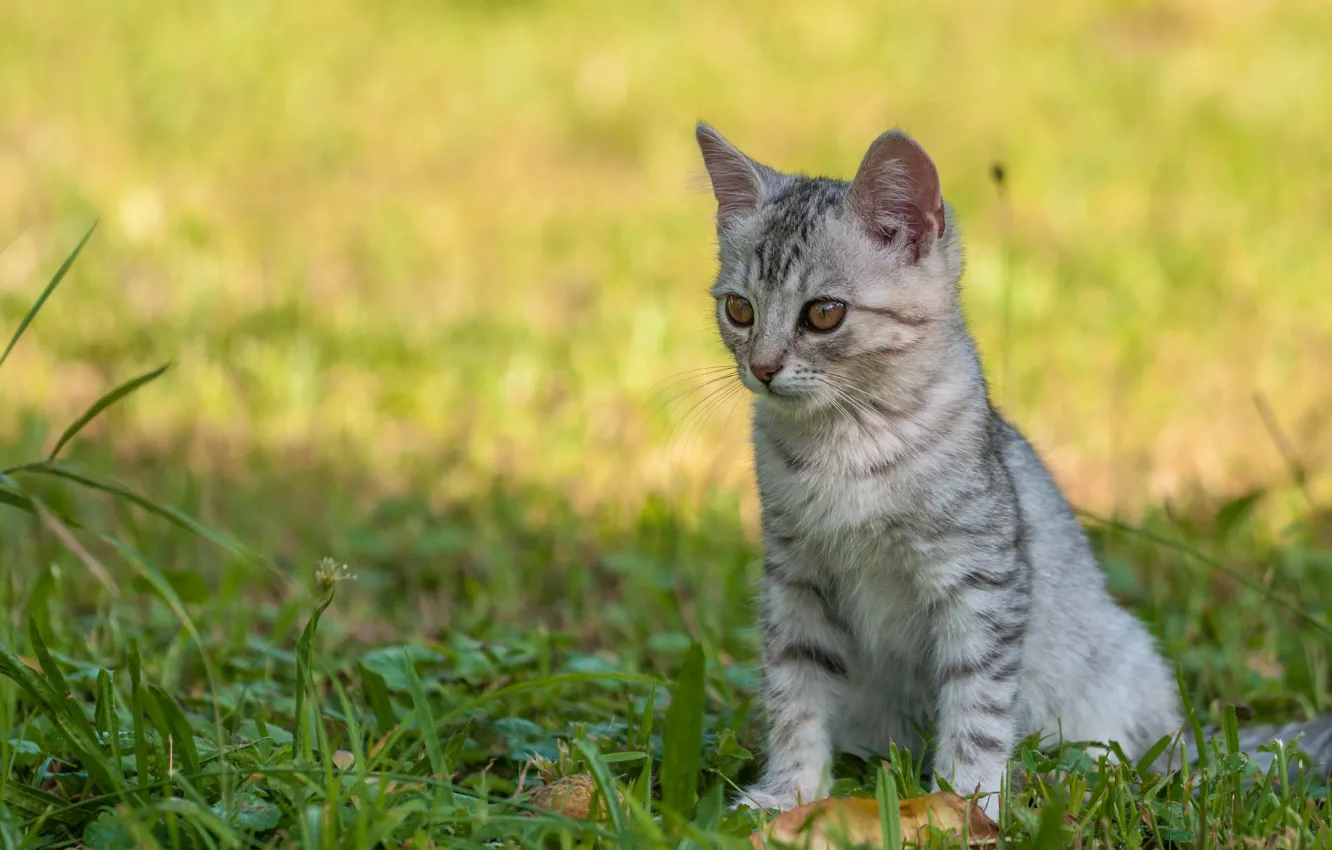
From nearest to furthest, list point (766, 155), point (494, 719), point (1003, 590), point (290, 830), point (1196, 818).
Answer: point (290, 830)
point (1196, 818)
point (1003, 590)
point (494, 719)
point (766, 155)

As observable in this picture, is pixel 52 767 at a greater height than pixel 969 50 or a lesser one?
lesser

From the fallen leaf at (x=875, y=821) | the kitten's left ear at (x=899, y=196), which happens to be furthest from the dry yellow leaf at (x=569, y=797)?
the kitten's left ear at (x=899, y=196)

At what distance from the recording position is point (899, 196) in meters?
3.39

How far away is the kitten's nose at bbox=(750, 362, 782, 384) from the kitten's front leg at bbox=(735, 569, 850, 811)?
50 cm

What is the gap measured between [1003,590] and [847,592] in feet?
1.16

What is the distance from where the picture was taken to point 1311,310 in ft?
23.4

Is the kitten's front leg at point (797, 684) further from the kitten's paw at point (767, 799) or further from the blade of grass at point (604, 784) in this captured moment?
the blade of grass at point (604, 784)

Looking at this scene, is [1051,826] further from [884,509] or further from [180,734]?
[180,734]

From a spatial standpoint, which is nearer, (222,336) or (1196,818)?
(1196,818)

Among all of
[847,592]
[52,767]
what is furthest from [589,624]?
[52,767]

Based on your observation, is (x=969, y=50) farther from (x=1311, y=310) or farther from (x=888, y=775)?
(x=888, y=775)

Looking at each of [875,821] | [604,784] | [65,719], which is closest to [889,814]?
[875,821]

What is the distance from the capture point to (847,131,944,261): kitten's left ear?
3.29 meters

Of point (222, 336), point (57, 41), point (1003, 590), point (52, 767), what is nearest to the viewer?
point (52, 767)
